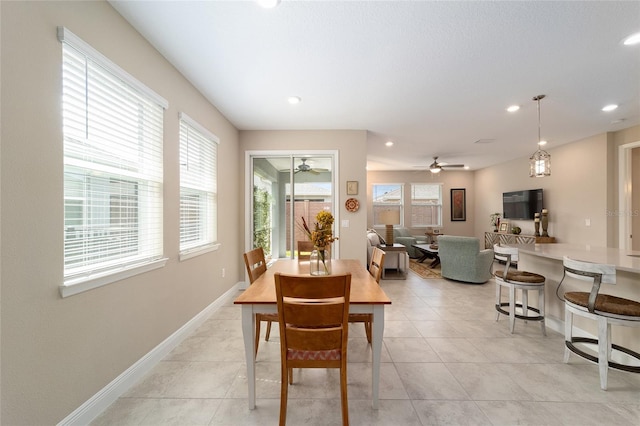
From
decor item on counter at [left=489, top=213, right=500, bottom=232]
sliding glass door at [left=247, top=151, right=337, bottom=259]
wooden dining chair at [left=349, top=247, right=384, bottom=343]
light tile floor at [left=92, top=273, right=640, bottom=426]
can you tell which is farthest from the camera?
decor item on counter at [left=489, top=213, right=500, bottom=232]

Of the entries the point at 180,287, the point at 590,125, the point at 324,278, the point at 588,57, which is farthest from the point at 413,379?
the point at 590,125

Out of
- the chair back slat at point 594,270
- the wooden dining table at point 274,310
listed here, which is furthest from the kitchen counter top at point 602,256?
the wooden dining table at point 274,310

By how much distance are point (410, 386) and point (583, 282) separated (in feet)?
6.73

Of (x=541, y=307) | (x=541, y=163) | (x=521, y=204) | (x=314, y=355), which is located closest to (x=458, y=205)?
(x=521, y=204)

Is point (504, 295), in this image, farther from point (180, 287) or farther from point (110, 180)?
point (110, 180)

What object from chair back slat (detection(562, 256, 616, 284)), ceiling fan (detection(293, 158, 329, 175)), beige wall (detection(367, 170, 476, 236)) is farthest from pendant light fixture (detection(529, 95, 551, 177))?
beige wall (detection(367, 170, 476, 236))

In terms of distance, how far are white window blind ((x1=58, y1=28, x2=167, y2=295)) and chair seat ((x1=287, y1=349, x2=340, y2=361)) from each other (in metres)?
1.31

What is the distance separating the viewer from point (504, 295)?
12.4 ft

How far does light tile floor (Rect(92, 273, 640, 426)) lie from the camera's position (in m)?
1.55

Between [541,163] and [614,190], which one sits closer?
[541,163]

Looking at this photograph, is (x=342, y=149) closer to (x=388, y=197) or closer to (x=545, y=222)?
(x=388, y=197)

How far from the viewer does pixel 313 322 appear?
4.42ft

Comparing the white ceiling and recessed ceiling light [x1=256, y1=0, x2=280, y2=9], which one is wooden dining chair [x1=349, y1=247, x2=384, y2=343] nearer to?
the white ceiling

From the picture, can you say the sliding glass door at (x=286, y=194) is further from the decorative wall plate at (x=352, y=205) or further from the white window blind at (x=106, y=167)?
the white window blind at (x=106, y=167)
